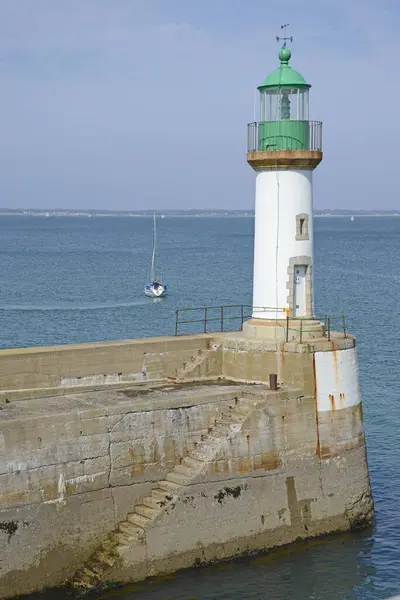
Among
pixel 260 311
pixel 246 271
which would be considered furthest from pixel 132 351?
pixel 246 271

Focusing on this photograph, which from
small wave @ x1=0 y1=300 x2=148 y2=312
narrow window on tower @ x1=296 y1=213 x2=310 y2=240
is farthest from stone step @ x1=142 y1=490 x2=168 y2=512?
small wave @ x1=0 y1=300 x2=148 y2=312

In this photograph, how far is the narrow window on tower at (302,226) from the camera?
74.9ft

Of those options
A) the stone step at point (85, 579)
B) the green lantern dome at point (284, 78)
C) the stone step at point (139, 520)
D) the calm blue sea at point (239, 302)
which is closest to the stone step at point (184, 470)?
the stone step at point (139, 520)

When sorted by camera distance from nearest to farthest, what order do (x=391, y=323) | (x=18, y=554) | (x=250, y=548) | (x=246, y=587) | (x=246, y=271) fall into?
(x=18, y=554) → (x=246, y=587) → (x=250, y=548) → (x=391, y=323) → (x=246, y=271)

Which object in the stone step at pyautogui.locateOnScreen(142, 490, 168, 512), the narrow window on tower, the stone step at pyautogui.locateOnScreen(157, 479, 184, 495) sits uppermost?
the narrow window on tower

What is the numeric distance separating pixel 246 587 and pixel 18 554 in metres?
4.17

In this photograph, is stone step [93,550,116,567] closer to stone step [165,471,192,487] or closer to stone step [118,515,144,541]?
stone step [118,515,144,541]

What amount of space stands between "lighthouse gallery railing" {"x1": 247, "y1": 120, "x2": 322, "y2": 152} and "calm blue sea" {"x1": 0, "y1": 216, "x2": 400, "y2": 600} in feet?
26.5

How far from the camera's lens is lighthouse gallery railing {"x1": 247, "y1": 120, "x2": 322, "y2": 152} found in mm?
23188

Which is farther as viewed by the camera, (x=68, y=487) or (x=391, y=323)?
(x=391, y=323)

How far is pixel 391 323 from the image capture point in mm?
50062

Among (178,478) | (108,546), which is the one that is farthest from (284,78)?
(108,546)

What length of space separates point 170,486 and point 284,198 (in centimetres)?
694

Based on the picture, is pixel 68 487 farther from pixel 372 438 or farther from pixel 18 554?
pixel 372 438
